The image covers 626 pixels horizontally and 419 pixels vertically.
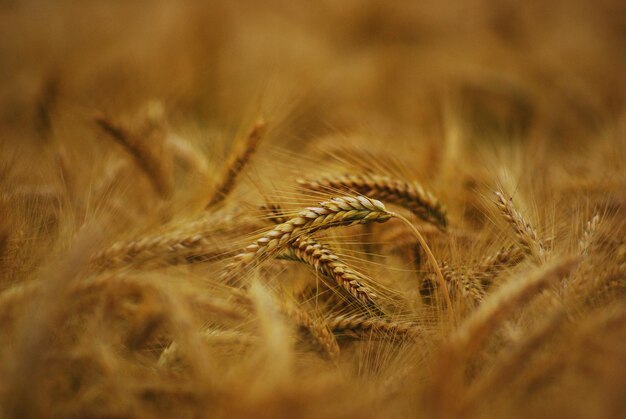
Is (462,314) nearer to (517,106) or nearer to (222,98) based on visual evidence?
(517,106)

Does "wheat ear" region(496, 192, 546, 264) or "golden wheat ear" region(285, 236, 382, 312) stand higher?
"wheat ear" region(496, 192, 546, 264)

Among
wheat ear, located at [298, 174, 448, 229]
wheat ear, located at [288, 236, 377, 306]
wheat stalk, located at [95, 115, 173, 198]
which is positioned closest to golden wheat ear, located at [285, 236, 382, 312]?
wheat ear, located at [288, 236, 377, 306]

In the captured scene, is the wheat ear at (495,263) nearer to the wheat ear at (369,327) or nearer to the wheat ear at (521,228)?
the wheat ear at (521,228)

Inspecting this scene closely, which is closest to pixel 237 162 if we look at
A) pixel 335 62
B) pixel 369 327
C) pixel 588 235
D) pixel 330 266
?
pixel 330 266

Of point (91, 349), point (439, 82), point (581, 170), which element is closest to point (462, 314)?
point (91, 349)

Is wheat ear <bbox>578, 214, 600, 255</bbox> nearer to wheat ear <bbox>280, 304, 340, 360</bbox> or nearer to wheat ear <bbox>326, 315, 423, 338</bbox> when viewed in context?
wheat ear <bbox>326, 315, 423, 338</bbox>

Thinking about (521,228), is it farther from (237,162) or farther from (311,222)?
(237,162)
